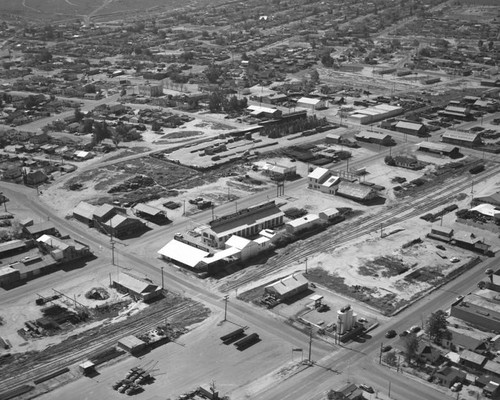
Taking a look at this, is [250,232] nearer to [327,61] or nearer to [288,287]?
[288,287]

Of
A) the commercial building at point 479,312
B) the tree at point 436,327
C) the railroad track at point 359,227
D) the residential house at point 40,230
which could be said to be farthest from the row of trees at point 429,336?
the residential house at point 40,230

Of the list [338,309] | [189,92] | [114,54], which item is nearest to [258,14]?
[114,54]

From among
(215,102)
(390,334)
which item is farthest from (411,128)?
(390,334)

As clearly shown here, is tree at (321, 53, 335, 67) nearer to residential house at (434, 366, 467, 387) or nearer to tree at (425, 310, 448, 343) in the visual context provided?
tree at (425, 310, 448, 343)

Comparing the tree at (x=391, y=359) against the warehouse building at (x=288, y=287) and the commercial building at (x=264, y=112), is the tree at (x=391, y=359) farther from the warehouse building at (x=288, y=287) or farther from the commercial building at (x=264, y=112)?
the commercial building at (x=264, y=112)

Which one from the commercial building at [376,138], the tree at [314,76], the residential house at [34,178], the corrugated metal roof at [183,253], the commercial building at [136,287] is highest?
the tree at [314,76]

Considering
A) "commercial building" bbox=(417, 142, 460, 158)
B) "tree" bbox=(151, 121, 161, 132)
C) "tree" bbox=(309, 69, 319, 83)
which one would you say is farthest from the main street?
"tree" bbox=(309, 69, 319, 83)
